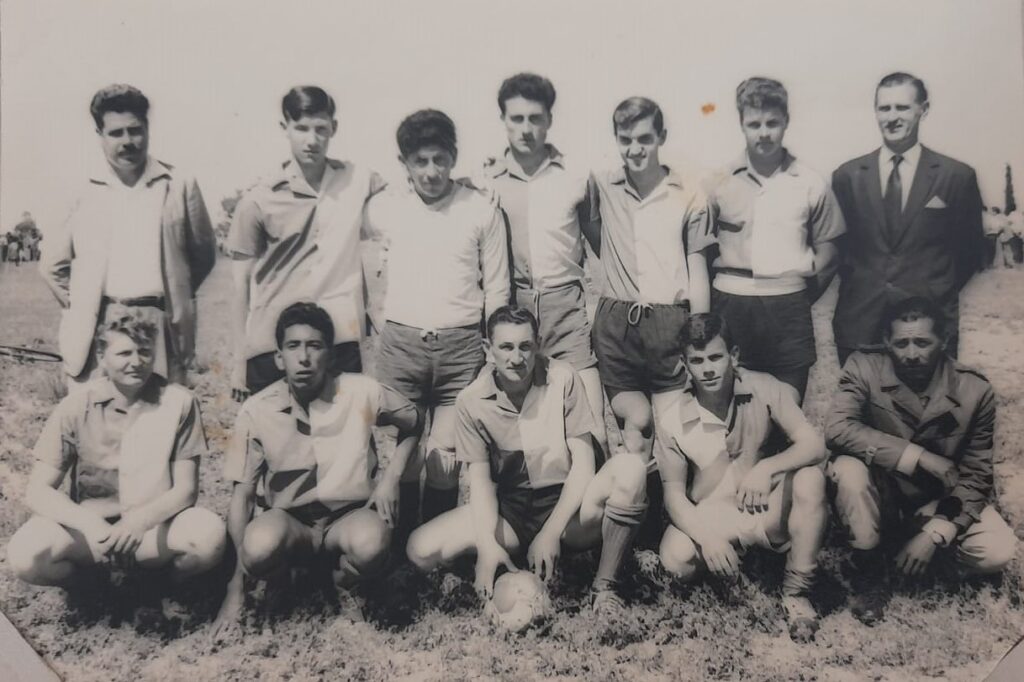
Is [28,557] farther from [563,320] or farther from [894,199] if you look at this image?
[894,199]

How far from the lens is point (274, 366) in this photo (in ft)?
7.50

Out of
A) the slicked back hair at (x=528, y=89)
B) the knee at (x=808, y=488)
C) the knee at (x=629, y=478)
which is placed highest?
the slicked back hair at (x=528, y=89)

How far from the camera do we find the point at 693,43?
7.57 ft

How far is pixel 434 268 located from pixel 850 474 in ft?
4.75

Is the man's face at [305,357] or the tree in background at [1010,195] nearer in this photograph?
the man's face at [305,357]

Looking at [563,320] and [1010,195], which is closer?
[563,320]

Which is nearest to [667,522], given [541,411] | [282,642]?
[541,411]

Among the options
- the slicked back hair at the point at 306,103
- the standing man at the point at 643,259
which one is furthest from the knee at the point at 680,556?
the slicked back hair at the point at 306,103

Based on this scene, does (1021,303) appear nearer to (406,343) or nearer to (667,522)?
(667,522)

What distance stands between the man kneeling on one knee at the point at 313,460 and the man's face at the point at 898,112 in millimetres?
1733

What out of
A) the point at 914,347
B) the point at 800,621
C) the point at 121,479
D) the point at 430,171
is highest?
the point at 430,171

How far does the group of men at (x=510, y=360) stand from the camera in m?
2.26

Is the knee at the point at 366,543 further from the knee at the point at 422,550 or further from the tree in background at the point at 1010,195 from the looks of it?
the tree in background at the point at 1010,195

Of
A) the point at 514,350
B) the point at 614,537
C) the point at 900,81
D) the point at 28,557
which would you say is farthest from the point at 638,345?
the point at 28,557
